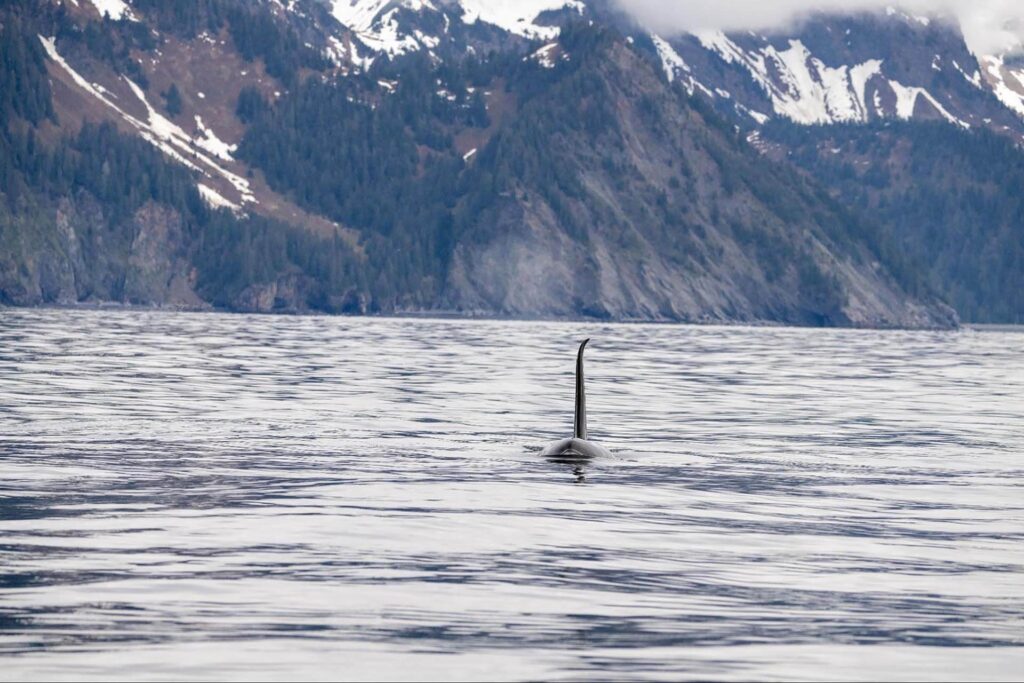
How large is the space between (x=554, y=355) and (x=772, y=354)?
1207 inches

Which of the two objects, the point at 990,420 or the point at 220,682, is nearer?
the point at 220,682

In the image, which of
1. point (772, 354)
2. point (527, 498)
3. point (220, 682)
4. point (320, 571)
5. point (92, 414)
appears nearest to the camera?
point (220, 682)

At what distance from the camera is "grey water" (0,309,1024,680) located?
22.6 meters

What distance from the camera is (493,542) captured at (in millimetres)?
33062

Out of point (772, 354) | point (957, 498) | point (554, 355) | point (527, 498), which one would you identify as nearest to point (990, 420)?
point (957, 498)

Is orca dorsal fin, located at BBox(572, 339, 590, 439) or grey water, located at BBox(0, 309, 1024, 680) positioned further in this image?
orca dorsal fin, located at BBox(572, 339, 590, 439)

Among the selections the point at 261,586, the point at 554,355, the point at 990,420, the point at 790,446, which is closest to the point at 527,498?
the point at 261,586

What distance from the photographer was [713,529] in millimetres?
35688

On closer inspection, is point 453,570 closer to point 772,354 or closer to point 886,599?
point 886,599

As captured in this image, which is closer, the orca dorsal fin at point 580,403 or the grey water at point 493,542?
the grey water at point 493,542

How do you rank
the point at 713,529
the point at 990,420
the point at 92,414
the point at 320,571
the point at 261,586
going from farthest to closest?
the point at 990,420
the point at 92,414
the point at 713,529
the point at 320,571
the point at 261,586

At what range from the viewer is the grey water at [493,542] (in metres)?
22.6

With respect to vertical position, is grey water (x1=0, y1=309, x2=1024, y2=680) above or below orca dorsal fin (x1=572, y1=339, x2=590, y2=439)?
below

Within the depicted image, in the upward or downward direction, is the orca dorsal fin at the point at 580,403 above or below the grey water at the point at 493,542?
above
